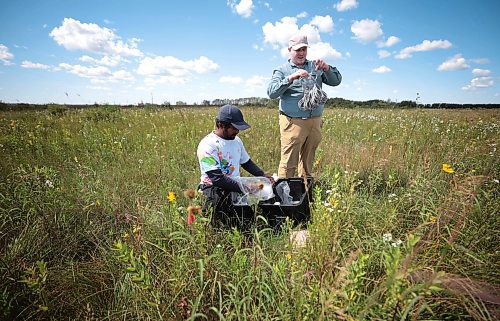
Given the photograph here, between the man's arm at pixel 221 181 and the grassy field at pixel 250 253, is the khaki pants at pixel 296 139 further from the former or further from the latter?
the man's arm at pixel 221 181

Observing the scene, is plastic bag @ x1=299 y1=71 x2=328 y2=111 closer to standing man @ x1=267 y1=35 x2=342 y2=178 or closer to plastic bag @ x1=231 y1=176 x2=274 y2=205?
standing man @ x1=267 y1=35 x2=342 y2=178

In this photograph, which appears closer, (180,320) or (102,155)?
(180,320)

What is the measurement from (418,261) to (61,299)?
2279 millimetres

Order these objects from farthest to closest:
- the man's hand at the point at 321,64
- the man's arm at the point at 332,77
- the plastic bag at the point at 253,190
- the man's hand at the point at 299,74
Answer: the man's arm at the point at 332,77, the man's hand at the point at 321,64, the man's hand at the point at 299,74, the plastic bag at the point at 253,190

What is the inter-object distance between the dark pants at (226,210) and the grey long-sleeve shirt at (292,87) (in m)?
1.42

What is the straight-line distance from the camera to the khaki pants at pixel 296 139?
10.6 ft

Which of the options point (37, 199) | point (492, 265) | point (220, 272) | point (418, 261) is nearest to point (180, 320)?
point (220, 272)

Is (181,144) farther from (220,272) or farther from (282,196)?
(220,272)

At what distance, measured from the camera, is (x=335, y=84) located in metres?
3.31

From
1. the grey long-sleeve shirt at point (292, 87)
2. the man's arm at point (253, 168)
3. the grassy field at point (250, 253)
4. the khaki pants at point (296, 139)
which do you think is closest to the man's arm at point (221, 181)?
the grassy field at point (250, 253)

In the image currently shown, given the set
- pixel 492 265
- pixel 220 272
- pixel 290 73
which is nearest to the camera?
pixel 492 265

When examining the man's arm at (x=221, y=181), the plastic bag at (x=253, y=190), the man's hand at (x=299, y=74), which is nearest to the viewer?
the man's arm at (x=221, y=181)

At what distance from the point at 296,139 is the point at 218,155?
1176 mm

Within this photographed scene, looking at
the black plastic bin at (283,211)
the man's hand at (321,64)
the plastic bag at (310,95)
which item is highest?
the man's hand at (321,64)
